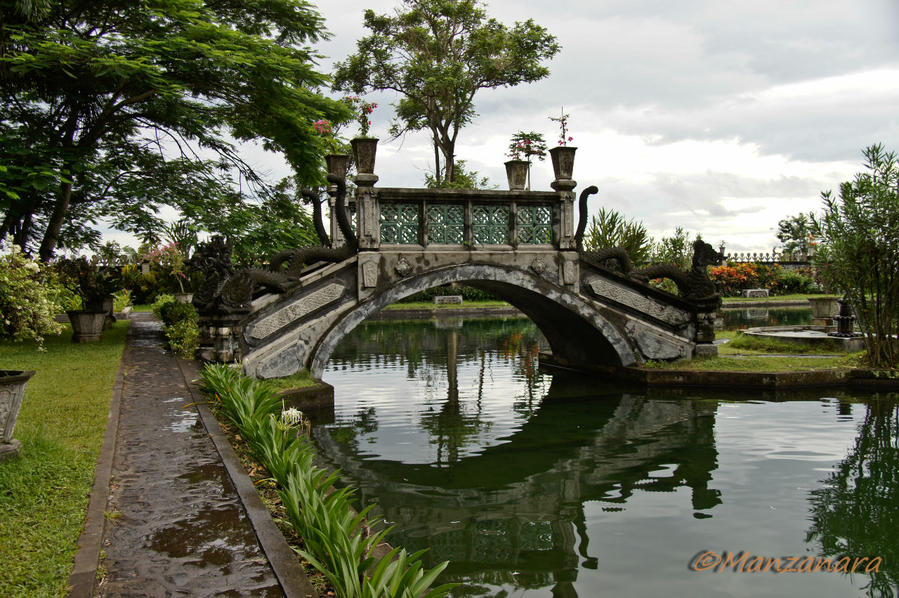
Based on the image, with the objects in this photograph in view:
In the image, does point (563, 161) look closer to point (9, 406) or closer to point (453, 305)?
point (9, 406)

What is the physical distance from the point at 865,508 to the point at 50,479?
7241 millimetres

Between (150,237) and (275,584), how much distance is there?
48.9 feet

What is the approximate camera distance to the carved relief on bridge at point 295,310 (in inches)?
433

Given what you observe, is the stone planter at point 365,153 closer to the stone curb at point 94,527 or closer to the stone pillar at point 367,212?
the stone pillar at point 367,212

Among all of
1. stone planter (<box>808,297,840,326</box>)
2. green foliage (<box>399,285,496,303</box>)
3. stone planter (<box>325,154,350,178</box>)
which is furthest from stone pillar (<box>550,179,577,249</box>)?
green foliage (<box>399,285,496,303</box>)

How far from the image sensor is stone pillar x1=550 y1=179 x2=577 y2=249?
12.9 m

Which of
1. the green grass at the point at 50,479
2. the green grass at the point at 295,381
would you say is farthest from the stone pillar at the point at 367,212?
the green grass at the point at 50,479

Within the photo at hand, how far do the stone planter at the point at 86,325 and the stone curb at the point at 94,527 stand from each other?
934 cm

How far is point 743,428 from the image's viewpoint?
388 inches

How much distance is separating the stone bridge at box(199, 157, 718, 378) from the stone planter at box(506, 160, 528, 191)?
0.57 metres

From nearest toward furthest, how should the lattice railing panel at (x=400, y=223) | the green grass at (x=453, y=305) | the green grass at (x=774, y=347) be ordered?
the lattice railing panel at (x=400, y=223) → the green grass at (x=774, y=347) → the green grass at (x=453, y=305)

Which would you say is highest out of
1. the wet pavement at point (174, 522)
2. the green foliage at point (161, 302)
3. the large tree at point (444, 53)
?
the large tree at point (444, 53)

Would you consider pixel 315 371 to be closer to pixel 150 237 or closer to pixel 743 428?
pixel 743 428

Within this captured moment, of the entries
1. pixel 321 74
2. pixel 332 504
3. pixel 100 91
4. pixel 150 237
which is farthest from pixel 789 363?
pixel 100 91
